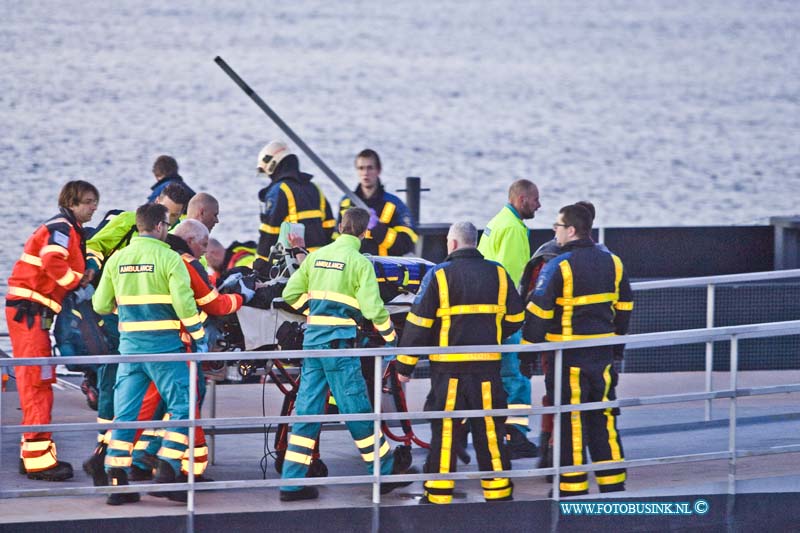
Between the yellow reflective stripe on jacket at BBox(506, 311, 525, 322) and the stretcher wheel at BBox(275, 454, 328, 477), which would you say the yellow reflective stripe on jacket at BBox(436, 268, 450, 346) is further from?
the stretcher wheel at BBox(275, 454, 328, 477)

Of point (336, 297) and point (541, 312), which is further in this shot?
point (541, 312)

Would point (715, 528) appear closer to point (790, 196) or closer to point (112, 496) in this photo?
point (112, 496)

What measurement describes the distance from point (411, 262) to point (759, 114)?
52.3 meters

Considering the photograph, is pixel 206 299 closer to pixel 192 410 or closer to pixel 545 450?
pixel 192 410

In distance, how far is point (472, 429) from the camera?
782cm

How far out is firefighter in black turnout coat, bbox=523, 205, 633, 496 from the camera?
7.94 metres

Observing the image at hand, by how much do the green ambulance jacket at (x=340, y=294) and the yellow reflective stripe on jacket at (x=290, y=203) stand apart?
2422 millimetres

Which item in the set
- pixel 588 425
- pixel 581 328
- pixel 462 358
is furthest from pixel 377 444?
pixel 581 328

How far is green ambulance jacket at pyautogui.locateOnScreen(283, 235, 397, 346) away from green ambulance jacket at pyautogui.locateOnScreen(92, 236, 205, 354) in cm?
64

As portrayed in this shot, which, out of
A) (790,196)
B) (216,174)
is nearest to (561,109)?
(790,196)

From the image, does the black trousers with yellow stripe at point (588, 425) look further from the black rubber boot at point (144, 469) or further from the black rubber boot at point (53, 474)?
the black rubber boot at point (53, 474)

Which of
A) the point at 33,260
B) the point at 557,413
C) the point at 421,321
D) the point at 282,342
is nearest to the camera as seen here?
the point at 557,413

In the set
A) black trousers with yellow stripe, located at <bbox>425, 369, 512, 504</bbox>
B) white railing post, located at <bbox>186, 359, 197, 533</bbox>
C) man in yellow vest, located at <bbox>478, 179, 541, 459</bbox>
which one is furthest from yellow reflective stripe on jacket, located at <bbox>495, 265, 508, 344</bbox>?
white railing post, located at <bbox>186, 359, 197, 533</bbox>

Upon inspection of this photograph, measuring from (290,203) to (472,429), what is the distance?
10.2ft
